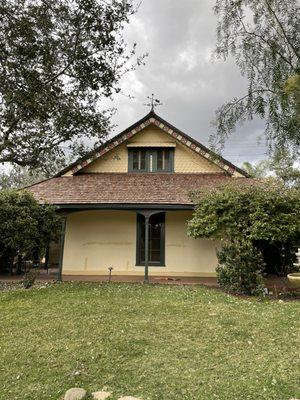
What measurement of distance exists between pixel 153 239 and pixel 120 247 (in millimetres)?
1407

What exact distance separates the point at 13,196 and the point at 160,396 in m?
10.4

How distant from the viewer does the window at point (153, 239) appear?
14891 millimetres

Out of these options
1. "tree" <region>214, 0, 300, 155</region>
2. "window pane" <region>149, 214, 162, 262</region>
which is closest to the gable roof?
"window pane" <region>149, 214, 162, 262</region>

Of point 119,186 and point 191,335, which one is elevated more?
point 119,186

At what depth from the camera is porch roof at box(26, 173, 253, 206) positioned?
13.6 metres

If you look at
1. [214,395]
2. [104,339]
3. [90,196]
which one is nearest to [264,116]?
[214,395]

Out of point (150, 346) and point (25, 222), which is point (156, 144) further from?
point (150, 346)

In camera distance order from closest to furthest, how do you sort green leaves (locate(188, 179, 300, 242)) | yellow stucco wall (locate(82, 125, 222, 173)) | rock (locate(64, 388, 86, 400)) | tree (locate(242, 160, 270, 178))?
1. rock (locate(64, 388, 86, 400))
2. green leaves (locate(188, 179, 300, 242))
3. yellow stucco wall (locate(82, 125, 222, 173))
4. tree (locate(242, 160, 270, 178))

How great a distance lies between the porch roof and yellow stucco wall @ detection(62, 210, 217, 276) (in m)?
1.12

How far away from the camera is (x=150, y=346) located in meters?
6.30

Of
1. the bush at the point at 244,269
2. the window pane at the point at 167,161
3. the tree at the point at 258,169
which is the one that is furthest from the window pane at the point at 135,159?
the tree at the point at 258,169

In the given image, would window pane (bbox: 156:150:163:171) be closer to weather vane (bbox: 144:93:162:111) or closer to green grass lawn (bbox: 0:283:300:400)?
weather vane (bbox: 144:93:162:111)

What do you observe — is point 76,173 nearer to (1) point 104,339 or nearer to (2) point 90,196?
(2) point 90,196

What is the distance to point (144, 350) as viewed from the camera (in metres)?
6.11
